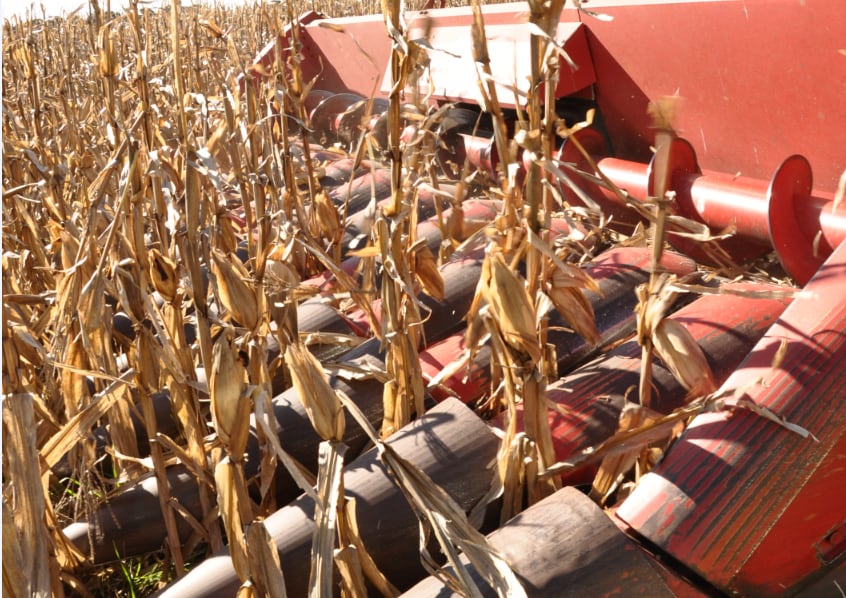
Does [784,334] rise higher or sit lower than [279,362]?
higher

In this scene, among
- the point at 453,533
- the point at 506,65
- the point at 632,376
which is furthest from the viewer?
the point at 506,65

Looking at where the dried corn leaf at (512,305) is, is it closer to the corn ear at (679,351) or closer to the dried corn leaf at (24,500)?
the corn ear at (679,351)

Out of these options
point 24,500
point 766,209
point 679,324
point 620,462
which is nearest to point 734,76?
point 766,209

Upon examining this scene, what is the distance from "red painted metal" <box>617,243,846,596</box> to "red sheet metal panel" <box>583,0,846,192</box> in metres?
0.77

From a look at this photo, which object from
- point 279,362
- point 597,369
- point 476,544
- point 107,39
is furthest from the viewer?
point 279,362

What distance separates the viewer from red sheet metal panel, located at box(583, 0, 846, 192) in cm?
203

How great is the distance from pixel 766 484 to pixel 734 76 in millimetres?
1331

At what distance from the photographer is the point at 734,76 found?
2279 mm

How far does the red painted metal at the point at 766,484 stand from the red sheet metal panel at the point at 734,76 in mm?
771

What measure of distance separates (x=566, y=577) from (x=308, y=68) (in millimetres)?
4353

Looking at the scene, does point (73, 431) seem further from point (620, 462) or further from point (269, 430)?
point (620, 462)

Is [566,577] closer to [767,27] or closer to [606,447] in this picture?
[606,447]

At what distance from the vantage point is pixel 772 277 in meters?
2.14

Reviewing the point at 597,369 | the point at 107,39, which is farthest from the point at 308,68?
the point at 597,369
